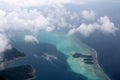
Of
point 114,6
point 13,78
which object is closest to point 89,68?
point 13,78

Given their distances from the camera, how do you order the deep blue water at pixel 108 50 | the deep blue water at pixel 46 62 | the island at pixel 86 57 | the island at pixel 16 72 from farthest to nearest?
the island at pixel 86 57
the deep blue water at pixel 108 50
the deep blue water at pixel 46 62
the island at pixel 16 72

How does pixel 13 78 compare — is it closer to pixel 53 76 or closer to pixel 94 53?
pixel 53 76

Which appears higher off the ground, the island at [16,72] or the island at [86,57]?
the island at [86,57]

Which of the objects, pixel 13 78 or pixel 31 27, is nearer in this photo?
pixel 13 78

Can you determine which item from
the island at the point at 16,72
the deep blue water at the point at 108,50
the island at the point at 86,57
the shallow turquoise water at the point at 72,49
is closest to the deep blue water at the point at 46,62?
the island at the point at 16,72

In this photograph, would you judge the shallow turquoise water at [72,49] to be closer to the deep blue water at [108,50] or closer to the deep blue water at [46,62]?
the deep blue water at [46,62]

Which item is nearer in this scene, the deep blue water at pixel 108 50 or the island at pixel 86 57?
the deep blue water at pixel 108 50
